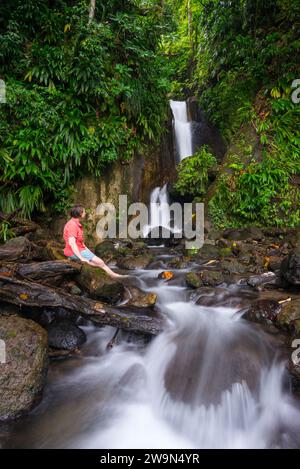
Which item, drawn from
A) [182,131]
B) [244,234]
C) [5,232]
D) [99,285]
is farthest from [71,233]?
[182,131]

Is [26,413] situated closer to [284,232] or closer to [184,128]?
[284,232]

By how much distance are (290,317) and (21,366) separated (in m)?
3.19

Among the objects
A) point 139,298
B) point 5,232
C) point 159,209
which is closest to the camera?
point 139,298

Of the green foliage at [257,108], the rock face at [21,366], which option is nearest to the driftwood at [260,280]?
the green foliage at [257,108]

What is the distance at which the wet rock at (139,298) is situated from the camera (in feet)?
14.5

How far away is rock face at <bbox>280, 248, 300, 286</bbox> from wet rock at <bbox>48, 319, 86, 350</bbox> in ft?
10.7

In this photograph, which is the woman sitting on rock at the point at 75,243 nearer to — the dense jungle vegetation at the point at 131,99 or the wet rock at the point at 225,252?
the dense jungle vegetation at the point at 131,99

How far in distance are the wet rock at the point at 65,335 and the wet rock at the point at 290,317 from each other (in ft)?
8.60

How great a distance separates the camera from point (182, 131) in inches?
455

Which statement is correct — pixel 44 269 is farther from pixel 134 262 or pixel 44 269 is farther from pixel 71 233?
pixel 134 262

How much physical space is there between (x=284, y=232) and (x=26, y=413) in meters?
7.33

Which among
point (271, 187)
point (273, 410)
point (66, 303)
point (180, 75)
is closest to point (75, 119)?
point (66, 303)

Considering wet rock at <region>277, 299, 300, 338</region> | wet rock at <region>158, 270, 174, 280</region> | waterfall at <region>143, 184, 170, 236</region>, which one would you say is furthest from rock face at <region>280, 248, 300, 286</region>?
waterfall at <region>143, 184, 170, 236</region>
